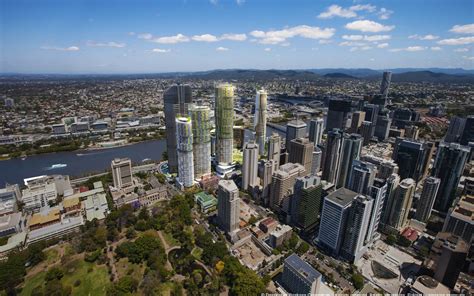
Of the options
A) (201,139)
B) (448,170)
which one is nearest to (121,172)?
(201,139)

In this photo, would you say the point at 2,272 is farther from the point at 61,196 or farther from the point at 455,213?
the point at 455,213

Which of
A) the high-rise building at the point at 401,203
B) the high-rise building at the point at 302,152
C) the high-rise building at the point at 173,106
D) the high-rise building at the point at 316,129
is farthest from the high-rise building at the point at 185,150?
the high-rise building at the point at 401,203

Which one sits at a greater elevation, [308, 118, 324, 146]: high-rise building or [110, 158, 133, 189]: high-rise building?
[308, 118, 324, 146]: high-rise building

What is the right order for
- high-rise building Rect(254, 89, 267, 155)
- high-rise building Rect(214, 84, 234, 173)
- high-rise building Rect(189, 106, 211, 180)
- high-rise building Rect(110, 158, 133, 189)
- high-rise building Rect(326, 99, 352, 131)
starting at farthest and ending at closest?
high-rise building Rect(326, 99, 352, 131), high-rise building Rect(254, 89, 267, 155), high-rise building Rect(214, 84, 234, 173), high-rise building Rect(189, 106, 211, 180), high-rise building Rect(110, 158, 133, 189)

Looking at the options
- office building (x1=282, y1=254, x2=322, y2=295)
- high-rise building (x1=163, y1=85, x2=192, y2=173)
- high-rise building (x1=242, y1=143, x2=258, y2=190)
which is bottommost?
office building (x1=282, y1=254, x2=322, y2=295)

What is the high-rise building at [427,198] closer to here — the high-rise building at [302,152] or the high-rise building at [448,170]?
the high-rise building at [448,170]

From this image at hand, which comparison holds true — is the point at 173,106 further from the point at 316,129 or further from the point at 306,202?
the point at 316,129

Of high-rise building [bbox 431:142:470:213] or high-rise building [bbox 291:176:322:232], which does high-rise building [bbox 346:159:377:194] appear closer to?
high-rise building [bbox 291:176:322:232]

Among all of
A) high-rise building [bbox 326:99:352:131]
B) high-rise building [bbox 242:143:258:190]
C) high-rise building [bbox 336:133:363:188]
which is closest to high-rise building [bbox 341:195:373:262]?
high-rise building [bbox 336:133:363:188]
